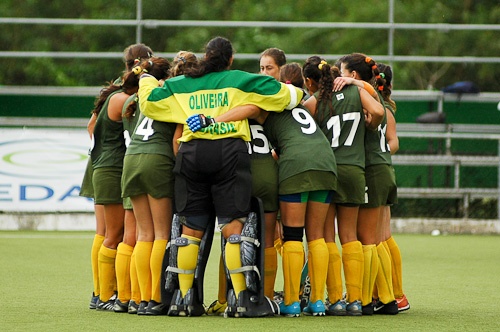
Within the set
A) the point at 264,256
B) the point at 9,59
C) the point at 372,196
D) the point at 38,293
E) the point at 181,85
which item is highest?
the point at 9,59

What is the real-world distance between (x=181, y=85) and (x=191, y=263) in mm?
1202

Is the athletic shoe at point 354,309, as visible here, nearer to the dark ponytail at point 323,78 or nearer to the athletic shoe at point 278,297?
the athletic shoe at point 278,297

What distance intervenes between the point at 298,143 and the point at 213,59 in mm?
812

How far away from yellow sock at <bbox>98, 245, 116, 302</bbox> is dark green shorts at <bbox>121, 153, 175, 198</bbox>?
0.66m

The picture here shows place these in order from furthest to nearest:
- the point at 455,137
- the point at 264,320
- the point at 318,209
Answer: the point at 455,137 → the point at 318,209 → the point at 264,320

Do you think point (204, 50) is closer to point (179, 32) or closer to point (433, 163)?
point (433, 163)

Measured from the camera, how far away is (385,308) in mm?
5965

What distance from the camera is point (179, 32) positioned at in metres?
28.5

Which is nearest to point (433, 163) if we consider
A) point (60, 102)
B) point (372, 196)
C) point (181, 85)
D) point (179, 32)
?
point (60, 102)

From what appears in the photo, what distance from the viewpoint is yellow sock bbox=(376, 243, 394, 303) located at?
595cm

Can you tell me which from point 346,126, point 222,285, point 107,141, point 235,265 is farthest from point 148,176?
point 346,126

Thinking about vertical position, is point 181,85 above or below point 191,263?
above

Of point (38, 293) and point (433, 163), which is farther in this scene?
point (433, 163)

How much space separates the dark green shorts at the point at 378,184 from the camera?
5973 millimetres
